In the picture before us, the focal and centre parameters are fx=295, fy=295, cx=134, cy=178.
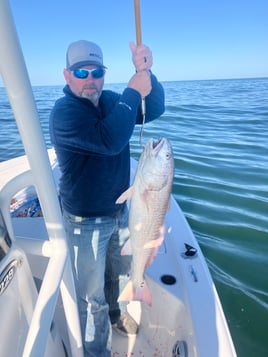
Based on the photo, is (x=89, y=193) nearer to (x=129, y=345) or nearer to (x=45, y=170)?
(x=45, y=170)

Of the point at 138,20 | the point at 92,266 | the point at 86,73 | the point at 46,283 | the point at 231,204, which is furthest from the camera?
the point at 231,204

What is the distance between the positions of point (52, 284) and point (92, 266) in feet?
2.96

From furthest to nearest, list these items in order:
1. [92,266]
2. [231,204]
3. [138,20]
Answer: [231,204]
[92,266]
[138,20]

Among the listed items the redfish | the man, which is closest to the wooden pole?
the man

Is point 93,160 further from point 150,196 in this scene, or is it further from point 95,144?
point 150,196

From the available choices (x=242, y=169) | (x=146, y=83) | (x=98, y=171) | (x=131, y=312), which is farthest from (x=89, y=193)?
(x=242, y=169)

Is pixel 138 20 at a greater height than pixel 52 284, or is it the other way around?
pixel 138 20

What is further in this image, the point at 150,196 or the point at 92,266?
the point at 92,266

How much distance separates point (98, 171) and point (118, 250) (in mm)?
719

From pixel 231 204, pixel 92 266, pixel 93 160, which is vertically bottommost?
pixel 231 204

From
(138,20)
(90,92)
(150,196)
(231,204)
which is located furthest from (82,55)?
(231,204)

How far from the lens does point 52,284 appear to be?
116 cm

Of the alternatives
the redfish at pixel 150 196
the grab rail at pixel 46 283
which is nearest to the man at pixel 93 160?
the redfish at pixel 150 196

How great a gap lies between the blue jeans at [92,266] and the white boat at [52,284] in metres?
0.23
